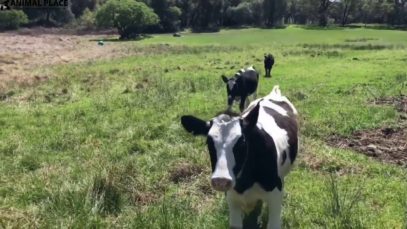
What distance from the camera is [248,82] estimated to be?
1767 cm

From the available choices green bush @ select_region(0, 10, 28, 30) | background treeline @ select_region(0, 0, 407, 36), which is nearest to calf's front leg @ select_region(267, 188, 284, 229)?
background treeline @ select_region(0, 0, 407, 36)

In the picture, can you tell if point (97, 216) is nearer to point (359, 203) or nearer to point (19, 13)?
point (359, 203)

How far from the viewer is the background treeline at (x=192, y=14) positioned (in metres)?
78.6

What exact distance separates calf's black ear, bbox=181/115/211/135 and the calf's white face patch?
0.79 feet

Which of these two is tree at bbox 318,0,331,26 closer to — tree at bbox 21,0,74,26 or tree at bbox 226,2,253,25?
tree at bbox 226,2,253,25

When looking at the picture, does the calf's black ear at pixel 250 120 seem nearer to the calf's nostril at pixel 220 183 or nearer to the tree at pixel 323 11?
the calf's nostril at pixel 220 183

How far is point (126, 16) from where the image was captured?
75.5 m

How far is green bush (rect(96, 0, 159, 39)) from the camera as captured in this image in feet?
248

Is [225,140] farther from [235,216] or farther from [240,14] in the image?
[240,14]

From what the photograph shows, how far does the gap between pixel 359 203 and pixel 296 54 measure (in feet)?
102

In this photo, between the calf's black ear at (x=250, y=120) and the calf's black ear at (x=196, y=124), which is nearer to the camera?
the calf's black ear at (x=250, y=120)

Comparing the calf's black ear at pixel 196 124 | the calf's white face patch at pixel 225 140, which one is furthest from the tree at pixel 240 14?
the calf's white face patch at pixel 225 140

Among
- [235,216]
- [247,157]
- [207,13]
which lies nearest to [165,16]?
[207,13]

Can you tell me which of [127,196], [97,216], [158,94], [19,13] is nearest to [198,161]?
[127,196]
